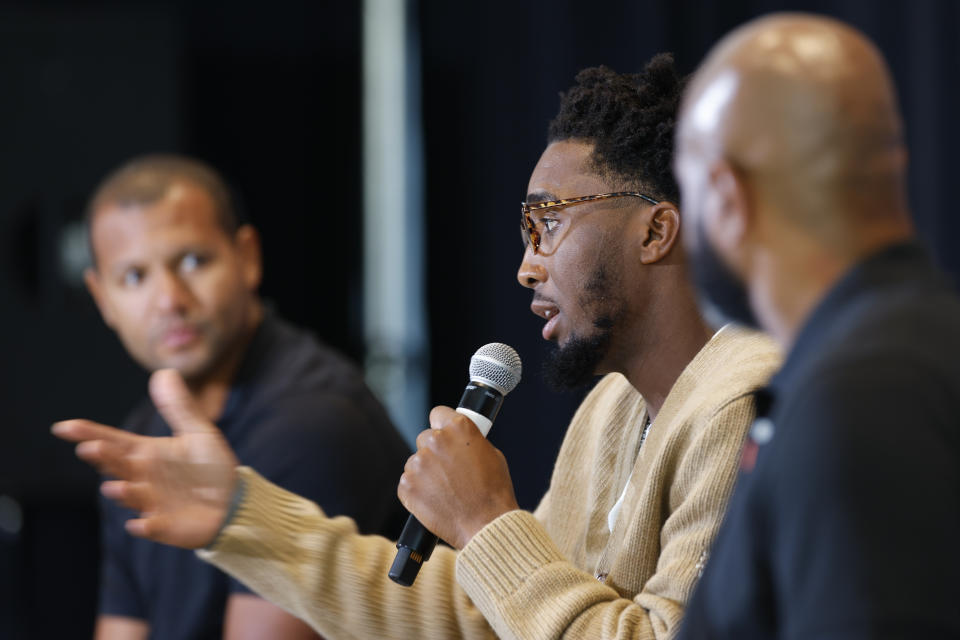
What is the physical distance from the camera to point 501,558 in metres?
1.34

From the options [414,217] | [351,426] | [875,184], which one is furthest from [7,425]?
[875,184]

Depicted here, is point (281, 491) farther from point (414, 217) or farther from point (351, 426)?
point (414, 217)

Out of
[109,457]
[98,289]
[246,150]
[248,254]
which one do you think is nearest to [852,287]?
[109,457]

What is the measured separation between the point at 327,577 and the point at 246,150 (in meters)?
2.81

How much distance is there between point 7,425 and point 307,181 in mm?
1329

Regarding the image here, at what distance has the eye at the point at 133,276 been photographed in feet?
7.77

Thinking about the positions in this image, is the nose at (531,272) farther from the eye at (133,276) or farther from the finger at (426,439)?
the eye at (133,276)

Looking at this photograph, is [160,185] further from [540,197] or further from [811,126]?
[811,126]

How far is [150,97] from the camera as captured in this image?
146 inches

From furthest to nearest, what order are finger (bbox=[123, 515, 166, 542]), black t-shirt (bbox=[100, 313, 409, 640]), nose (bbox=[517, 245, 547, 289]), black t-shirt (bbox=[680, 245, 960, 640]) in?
1. black t-shirt (bbox=[100, 313, 409, 640])
2. nose (bbox=[517, 245, 547, 289])
3. finger (bbox=[123, 515, 166, 542])
4. black t-shirt (bbox=[680, 245, 960, 640])

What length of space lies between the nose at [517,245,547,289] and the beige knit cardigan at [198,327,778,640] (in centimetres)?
23

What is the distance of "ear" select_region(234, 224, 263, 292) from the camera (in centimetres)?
243

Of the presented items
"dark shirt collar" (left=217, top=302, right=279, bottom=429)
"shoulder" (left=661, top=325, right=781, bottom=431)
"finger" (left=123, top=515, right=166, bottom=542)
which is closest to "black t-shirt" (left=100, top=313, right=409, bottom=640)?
"dark shirt collar" (left=217, top=302, right=279, bottom=429)

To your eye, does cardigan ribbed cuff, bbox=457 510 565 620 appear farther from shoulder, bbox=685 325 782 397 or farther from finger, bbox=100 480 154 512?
finger, bbox=100 480 154 512
